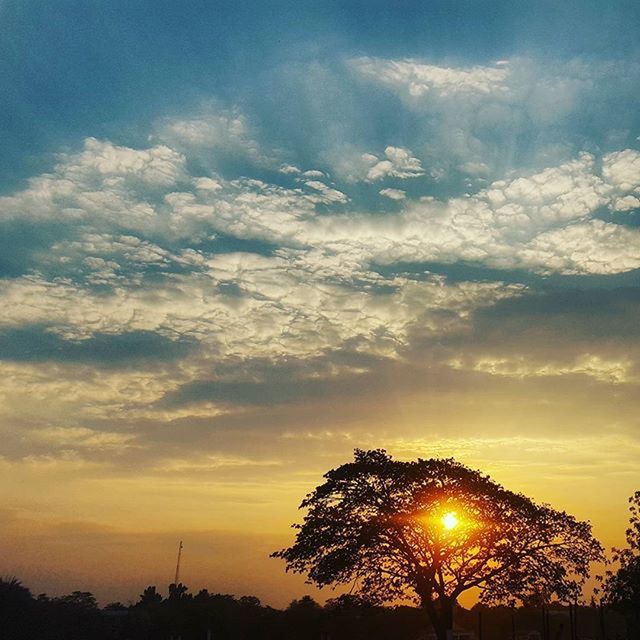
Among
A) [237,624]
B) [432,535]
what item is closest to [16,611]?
[237,624]

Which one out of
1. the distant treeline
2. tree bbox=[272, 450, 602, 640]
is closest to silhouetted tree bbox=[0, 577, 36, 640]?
the distant treeline

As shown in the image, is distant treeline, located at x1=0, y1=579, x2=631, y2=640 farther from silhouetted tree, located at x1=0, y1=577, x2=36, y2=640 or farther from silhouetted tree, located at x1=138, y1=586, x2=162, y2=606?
silhouetted tree, located at x1=138, y1=586, x2=162, y2=606

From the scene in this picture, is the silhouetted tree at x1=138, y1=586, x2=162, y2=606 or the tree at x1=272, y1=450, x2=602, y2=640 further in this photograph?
the silhouetted tree at x1=138, y1=586, x2=162, y2=606

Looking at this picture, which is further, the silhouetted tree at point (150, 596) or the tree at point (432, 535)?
the silhouetted tree at point (150, 596)

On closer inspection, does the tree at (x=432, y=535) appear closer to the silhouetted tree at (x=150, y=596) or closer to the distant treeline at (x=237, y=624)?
the distant treeline at (x=237, y=624)

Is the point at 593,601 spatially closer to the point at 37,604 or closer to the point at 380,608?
the point at 380,608

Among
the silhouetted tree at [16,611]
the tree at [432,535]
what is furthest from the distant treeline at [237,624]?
the tree at [432,535]

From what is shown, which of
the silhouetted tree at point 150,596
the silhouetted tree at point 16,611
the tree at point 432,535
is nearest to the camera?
the tree at point 432,535

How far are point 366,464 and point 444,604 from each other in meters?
9.53

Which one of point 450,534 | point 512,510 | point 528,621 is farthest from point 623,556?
point 528,621

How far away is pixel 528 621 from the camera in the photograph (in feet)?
294

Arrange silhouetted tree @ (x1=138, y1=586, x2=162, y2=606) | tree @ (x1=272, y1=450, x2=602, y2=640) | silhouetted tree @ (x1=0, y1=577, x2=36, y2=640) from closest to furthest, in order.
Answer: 1. tree @ (x1=272, y1=450, x2=602, y2=640)
2. silhouetted tree @ (x1=0, y1=577, x2=36, y2=640)
3. silhouetted tree @ (x1=138, y1=586, x2=162, y2=606)

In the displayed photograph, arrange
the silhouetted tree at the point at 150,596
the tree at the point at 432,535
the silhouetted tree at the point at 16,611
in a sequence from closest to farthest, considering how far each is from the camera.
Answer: the tree at the point at 432,535
the silhouetted tree at the point at 16,611
the silhouetted tree at the point at 150,596

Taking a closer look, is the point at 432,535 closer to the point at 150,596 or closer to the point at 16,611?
the point at 16,611
